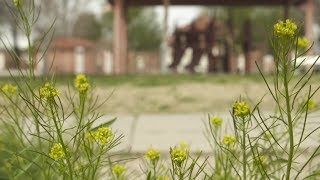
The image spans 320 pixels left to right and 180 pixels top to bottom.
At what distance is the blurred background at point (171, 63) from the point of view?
15.5 feet

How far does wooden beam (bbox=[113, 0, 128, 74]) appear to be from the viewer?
16245 mm

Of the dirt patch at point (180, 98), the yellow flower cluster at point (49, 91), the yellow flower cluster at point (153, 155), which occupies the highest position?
the yellow flower cluster at point (49, 91)

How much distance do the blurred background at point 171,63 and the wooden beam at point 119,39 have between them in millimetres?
30

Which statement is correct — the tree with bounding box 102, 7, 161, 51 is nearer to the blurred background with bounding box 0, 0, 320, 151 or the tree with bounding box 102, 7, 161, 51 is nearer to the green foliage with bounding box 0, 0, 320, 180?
the blurred background with bounding box 0, 0, 320, 151

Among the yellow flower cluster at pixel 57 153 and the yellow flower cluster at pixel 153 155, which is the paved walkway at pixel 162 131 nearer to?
the yellow flower cluster at pixel 153 155

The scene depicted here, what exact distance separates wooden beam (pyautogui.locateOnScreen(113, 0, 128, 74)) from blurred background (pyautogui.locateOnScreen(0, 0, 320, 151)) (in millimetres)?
30

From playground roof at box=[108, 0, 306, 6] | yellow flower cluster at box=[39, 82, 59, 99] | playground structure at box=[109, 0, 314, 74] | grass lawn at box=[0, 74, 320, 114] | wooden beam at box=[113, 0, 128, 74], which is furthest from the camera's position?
playground roof at box=[108, 0, 306, 6]

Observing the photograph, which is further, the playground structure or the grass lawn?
the playground structure

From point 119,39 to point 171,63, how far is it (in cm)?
199

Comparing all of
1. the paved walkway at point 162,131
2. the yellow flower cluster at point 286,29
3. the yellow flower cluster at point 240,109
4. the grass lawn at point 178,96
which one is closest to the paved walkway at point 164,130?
the paved walkway at point 162,131

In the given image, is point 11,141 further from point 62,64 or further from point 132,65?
point 62,64

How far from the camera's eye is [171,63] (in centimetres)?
1789

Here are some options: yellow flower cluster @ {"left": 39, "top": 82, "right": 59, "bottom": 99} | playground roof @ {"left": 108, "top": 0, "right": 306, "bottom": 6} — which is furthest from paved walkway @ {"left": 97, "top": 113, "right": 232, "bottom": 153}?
playground roof @ {"left": 108, "top": 0, "right": 306, "bottom": 6}

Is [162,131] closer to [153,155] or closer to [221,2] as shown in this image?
[153,155]
